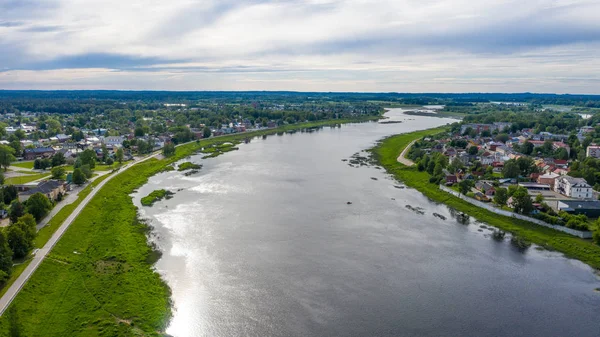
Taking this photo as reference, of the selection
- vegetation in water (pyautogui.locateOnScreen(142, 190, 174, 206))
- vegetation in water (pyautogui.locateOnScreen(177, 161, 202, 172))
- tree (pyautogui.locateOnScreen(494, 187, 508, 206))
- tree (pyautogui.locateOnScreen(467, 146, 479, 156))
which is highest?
tree (pyautogui.locateOnScreen(467, 146, 479, 156))

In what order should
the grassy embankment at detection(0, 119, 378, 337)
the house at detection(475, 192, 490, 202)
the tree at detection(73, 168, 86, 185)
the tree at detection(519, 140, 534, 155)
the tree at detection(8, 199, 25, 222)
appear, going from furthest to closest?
1. the tree at detection(519, 140, 534, 155)
2. the tree at detection(73, 168, 86, 185)
3. the house at detection(475, 192, 490, 202)
4. the tree at detection(8, 199, 25, 222)
5. the grassy embankment at detection(0, 119, 378, 337)

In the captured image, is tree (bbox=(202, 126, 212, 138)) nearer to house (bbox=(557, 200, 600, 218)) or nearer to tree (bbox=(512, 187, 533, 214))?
tree (bbox=(512, 187, 533, 214))

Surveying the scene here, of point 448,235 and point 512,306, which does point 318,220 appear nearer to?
point 448,235

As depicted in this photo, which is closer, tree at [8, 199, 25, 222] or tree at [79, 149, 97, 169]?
tree at [8, 199, 25, 222]

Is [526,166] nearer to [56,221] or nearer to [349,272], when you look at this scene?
[349,272]

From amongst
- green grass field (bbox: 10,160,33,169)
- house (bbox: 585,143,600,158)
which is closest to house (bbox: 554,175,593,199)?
house (bbox: 585,143,600,158)

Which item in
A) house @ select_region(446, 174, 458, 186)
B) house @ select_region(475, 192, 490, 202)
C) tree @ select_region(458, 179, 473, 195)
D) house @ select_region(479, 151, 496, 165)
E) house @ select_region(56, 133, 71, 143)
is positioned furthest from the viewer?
house @ select_region(56, 133, 71, 143)

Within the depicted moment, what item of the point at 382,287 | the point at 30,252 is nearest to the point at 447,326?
the point at 382,287
